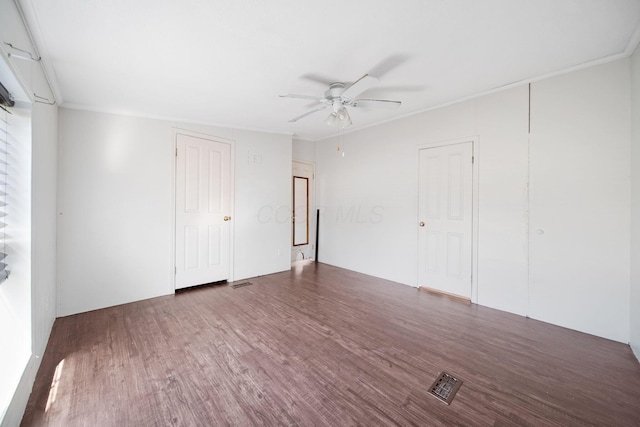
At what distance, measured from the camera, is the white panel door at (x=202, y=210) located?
377 cm

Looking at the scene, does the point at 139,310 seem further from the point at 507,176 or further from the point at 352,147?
the point at 507,176

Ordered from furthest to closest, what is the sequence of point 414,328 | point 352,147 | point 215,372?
point 352,147 → point 414,328 → point 215,372

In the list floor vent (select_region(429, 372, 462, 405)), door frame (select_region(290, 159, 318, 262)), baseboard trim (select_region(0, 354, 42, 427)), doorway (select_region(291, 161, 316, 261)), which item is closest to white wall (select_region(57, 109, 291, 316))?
baseboard trim (select_region(0, 354, 42, 427))

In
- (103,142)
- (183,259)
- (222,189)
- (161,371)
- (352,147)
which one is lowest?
(161,371)

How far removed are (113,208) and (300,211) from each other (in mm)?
3154

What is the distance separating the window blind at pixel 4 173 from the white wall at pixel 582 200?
447 cm

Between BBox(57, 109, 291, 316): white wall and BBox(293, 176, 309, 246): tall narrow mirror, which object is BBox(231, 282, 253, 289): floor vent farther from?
BBox(293, 176, 309, 246): tall narrow mirror

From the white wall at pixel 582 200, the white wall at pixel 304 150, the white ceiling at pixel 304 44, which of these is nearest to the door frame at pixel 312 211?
the white wall at pixel 304 150

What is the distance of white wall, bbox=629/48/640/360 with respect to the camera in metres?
2.16

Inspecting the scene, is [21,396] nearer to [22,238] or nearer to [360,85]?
[22,238]

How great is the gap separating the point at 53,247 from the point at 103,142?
1320 millimetres

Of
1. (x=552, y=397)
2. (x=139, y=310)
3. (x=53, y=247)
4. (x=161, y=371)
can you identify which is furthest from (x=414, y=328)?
(x=53, y=247)

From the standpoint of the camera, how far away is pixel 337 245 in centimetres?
526

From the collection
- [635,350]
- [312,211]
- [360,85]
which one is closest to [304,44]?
[360,85]
